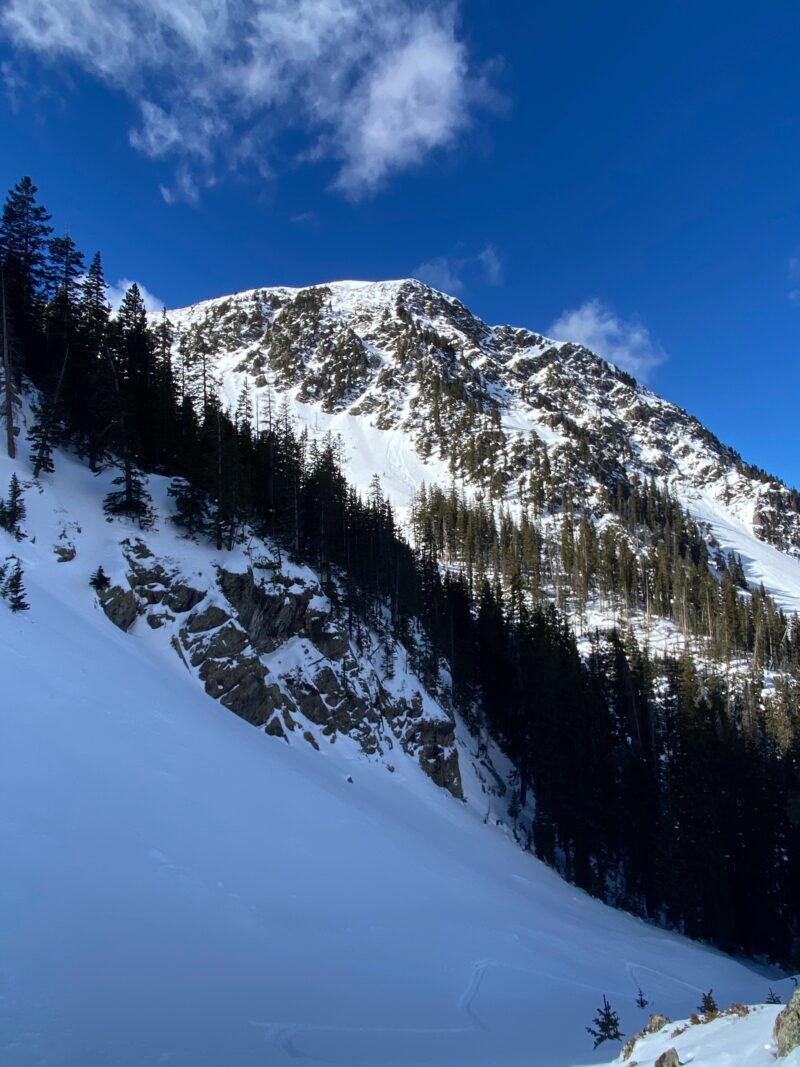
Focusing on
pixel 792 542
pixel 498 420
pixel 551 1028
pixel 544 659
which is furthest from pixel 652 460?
pixel 551 1028

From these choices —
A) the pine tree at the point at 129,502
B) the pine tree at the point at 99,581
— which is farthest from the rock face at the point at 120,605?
the pine tree at the point at 129,502

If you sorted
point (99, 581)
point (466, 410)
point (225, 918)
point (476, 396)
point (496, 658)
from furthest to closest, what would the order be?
point (476, 396) → point (466, 410) → point (496, 658) → point (99, 581) → point (225, 918)

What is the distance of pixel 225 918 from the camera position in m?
8.00

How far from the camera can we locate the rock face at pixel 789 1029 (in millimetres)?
3650

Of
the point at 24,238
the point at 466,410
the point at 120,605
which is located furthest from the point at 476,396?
the point at 120,605

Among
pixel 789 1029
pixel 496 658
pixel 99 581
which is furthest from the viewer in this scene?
pixel 496 658

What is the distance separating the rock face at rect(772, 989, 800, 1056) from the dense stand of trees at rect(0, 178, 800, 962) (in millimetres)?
21937

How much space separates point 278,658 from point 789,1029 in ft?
85.3

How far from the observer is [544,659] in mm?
43000

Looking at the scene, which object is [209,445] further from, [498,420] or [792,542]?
[792,542]

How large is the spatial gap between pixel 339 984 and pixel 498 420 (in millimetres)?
131232

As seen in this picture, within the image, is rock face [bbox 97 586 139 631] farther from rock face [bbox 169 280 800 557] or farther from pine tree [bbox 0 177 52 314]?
rock face [bbox 169 280 800 557]

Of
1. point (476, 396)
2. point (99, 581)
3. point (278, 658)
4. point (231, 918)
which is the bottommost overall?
point (231, 918)

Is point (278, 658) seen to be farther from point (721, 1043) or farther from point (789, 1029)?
point (789, 1029)
